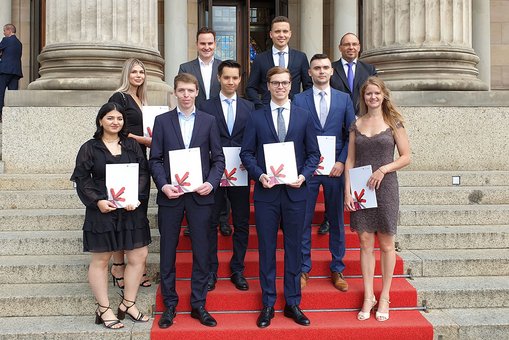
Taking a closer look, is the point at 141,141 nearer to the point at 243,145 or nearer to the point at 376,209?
the point at 243,145

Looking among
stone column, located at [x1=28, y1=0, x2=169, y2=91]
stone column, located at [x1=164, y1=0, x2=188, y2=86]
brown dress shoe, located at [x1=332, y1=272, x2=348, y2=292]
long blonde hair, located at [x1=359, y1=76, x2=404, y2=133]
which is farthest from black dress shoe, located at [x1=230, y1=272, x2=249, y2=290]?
stone column, located at [x1=164, y1=0, x2=188, y2=86]

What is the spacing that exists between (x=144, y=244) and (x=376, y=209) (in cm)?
205

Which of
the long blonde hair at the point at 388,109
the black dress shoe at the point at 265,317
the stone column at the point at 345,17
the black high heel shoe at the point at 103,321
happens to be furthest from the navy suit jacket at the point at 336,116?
the stone column at the point at 345,17

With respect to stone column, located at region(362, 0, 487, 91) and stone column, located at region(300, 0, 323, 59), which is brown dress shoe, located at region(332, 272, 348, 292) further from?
stone column, located at region(300, 0, 323, 59)

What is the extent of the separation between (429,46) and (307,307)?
16.4 feet

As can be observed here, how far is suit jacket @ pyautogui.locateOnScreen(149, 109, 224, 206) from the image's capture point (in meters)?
4.37

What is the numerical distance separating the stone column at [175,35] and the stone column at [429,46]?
567cm

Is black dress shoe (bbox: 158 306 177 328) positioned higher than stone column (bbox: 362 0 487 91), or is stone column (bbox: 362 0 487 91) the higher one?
stone column (bbox: 362 0 487 91)

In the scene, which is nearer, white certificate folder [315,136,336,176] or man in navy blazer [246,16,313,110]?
white certificate folder [315,136,336,176]

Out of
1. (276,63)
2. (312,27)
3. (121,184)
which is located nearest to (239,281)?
(121,184)

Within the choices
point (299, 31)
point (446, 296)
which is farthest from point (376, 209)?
point (299, 31)

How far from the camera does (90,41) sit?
7.37m

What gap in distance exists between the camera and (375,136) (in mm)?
4527

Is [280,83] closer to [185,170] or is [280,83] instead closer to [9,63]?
[185,170]
